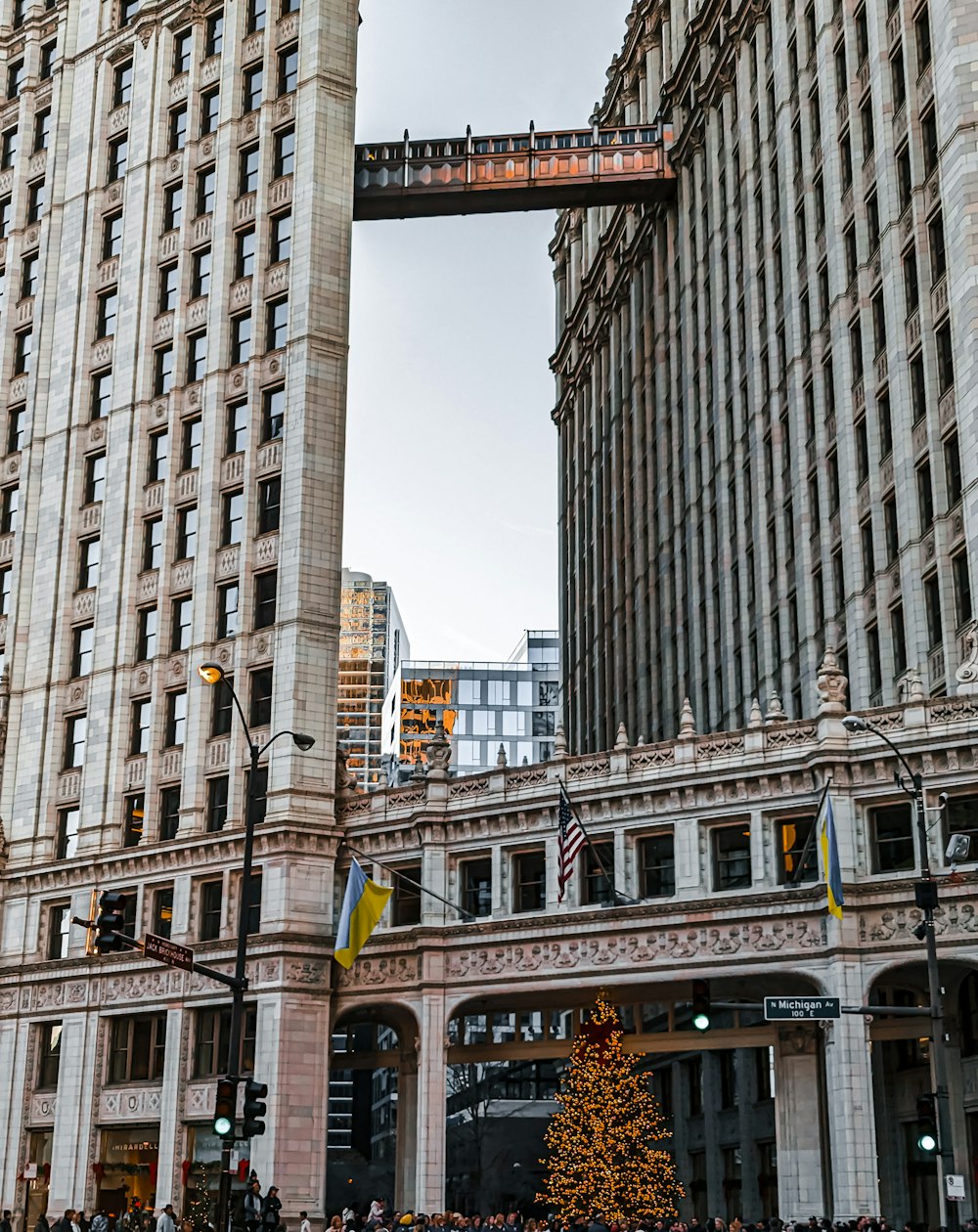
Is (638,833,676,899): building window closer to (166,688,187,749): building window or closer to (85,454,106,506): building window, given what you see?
(166,688,187,749): building window

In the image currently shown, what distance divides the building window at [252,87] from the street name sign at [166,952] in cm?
4388

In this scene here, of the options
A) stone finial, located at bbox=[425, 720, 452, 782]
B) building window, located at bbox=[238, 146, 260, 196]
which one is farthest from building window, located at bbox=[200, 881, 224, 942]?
building window, located at bbox=[238, 146, 260, 196]

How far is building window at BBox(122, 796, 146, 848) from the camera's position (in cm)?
6322

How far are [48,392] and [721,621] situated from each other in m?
32.2

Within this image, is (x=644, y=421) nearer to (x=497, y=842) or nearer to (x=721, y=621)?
(x=721, y=621)

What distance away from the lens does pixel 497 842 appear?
52.5 metres

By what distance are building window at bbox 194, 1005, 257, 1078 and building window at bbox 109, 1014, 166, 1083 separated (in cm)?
178

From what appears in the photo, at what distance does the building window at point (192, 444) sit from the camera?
217 ft

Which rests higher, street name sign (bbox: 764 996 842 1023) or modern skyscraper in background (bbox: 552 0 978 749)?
modern skyscraper in background (bbox: 552 0 978 749)

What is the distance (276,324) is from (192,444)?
595cm

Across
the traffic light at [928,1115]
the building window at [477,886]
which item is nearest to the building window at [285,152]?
the building window at [477,886]

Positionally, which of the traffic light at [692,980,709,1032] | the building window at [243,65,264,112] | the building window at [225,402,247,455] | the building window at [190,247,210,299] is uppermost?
the building window at [243,65,264,112]

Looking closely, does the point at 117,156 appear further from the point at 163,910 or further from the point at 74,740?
the point at 163,910

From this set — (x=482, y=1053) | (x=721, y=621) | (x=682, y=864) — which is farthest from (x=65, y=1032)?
(x=721, y=621)
